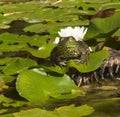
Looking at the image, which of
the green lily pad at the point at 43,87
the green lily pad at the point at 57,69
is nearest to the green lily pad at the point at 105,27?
the green lily pad at the point at 57,69

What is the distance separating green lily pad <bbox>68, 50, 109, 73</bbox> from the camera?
201 cm

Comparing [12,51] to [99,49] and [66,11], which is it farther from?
[66,11]

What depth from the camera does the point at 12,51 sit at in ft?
8.87

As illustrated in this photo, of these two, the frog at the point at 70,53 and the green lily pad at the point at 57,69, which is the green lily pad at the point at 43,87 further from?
the frog at the point at 70,53

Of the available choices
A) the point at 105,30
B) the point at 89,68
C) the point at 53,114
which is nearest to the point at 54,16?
the point at 105,30

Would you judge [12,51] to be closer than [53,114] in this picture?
No

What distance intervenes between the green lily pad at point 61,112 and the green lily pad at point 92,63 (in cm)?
35

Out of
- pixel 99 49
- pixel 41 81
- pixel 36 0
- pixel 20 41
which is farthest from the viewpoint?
pixel 36 0

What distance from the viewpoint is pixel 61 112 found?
5.36 feet

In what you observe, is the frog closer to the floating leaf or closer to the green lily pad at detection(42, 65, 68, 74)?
the green lily pad at detection(42, 65, 68, 74)

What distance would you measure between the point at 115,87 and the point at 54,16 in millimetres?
2207

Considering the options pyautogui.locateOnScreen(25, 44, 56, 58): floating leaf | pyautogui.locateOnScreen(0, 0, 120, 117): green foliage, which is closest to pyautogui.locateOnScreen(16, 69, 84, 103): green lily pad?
pyautogui.locateOnScreen(0, 0, 120, 117): green foliage

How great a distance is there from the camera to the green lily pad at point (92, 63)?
2.01 metres

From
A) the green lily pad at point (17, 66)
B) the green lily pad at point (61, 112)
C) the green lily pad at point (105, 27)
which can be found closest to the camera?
the green lily pad at point (61, 112)
